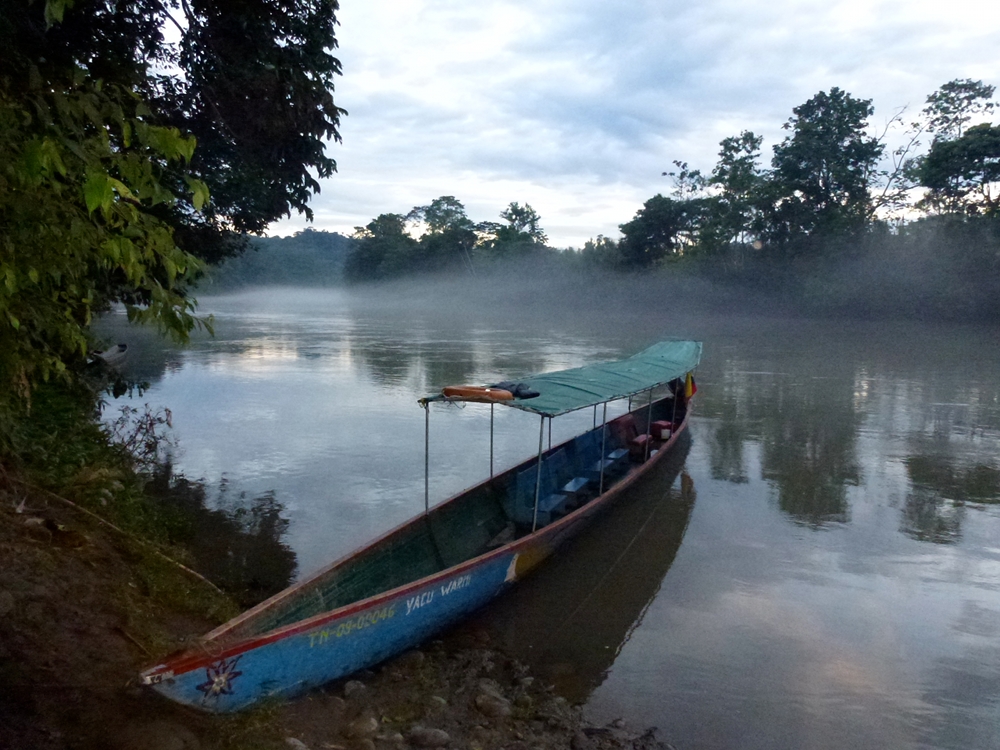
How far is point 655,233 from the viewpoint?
44.6 meters

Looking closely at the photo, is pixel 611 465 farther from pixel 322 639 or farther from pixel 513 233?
pixel 513 233

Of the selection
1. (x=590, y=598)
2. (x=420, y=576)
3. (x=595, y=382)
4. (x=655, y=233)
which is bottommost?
(x=590, y=598)

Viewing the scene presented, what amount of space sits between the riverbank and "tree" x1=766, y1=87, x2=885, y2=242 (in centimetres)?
3299

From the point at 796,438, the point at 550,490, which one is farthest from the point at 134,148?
the point at 796,438

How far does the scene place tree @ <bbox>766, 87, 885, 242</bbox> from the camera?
32781 millimetres

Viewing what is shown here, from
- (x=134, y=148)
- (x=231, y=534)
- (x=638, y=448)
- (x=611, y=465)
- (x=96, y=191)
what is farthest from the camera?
(x=638, y=448)

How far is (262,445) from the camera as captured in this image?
32.9 ft

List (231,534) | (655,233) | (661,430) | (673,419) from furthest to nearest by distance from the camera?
1. (655,233)
2. (673,419)
3. (661,430)
4. (231,534)

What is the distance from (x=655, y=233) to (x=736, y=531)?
39.1 meters

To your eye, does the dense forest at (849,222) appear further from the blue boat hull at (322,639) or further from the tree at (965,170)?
the blue boat hull at (322,639)

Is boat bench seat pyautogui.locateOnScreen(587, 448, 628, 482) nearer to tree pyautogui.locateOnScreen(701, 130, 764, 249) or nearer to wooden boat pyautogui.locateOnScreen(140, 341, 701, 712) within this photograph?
wooden boat pyautogui.locateOnScreen(140, 341, 701, 712)

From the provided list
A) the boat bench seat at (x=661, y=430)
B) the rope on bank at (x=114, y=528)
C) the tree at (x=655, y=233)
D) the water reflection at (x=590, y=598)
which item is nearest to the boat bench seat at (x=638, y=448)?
the boat bench seat at (x=661, y=430)

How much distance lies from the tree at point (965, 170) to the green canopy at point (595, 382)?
23.9 m

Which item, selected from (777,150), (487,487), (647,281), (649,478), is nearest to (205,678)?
(487,487)
